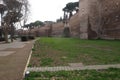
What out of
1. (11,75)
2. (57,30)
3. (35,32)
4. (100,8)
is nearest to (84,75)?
(11,75)

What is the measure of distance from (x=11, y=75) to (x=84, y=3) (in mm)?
29271

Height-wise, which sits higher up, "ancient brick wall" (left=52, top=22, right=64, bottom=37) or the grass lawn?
"ancient brick wall" (left=52, top=22, right=64, bottom=37)

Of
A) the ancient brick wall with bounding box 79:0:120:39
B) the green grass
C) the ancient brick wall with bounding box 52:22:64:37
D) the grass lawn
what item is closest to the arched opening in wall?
the ancient brick wall with bounding box 79:0:120:39

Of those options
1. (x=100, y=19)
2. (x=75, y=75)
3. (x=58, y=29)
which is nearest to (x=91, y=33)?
(x=100, y=19)

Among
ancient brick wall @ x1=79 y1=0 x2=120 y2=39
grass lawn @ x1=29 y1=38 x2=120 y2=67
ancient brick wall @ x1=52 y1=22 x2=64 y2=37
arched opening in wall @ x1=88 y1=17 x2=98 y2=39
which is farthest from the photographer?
ancient brick wall @ x1=52 y1=22 x2=64 y2=37

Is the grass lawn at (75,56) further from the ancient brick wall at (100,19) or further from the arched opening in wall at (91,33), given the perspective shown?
the arched opening in wall at (91,33)

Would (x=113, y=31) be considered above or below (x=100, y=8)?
below

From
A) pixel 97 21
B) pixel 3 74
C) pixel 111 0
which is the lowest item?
pixel 3 74

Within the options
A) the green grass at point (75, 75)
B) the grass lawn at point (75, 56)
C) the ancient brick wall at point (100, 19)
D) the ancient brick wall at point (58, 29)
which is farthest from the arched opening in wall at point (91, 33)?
the green grass at point (75, 75)

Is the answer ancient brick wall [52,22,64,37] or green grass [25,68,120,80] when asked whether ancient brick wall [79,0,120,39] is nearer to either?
green grass [25,68,120,80]

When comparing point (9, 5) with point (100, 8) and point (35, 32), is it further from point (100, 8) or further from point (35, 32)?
point (35, 32)

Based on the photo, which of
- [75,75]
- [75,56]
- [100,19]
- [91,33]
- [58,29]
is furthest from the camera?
[58,29]

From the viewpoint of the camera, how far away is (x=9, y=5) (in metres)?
32.1

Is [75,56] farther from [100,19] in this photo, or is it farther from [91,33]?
[91,33]
